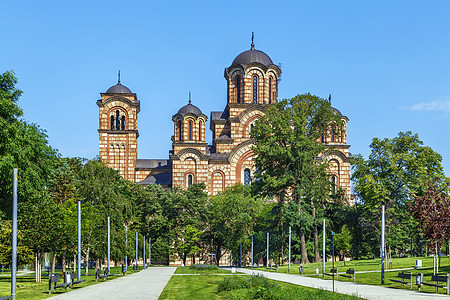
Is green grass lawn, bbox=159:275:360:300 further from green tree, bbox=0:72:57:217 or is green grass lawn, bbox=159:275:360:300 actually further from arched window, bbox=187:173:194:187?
arched window, bbox=187:173:194:187

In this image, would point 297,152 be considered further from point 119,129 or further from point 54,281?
Answer: point 119,129

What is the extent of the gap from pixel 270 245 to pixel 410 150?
621 inches

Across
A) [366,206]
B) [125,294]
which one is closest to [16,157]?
[125,294]

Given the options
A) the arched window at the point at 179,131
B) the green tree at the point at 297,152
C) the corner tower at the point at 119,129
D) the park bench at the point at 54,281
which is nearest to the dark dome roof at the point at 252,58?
the arched window at the point at 179,131

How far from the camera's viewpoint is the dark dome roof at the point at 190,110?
83.9 meters

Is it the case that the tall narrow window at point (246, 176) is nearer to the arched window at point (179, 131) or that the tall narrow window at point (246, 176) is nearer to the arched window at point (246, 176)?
the arched window at point (246, 176)

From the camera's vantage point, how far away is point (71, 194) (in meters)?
41.6

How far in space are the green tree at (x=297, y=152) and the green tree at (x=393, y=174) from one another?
394cm

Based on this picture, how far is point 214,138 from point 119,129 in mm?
12711

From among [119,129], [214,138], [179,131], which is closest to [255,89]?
[214,138]

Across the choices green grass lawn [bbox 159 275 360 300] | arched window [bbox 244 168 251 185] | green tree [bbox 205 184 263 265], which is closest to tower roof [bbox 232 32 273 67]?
arched window [bbox 244 168 251 185]

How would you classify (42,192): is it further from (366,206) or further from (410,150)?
(410,150)

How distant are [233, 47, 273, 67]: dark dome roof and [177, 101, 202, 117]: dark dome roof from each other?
26.7ft

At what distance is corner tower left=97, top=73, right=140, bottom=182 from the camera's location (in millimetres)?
82438
